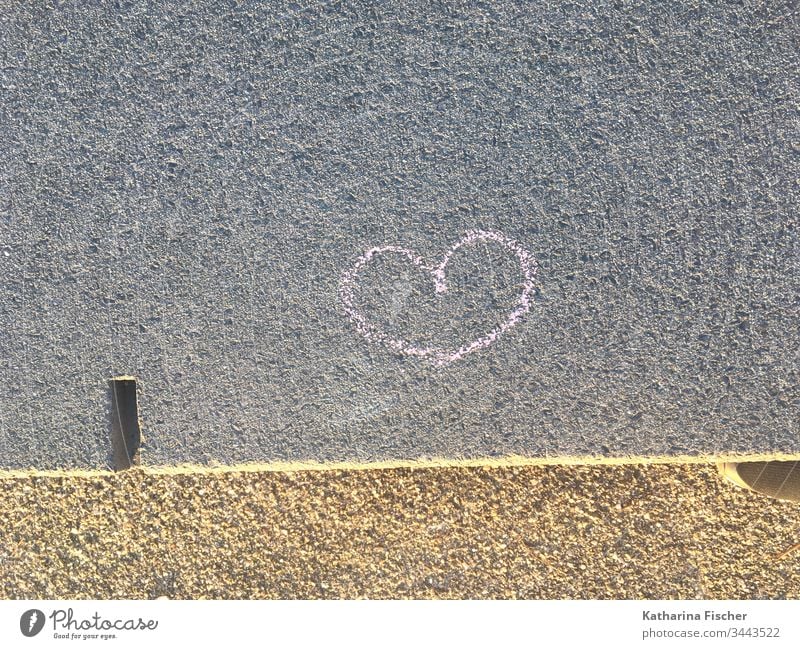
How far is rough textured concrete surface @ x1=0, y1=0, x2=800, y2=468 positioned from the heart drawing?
10 mm

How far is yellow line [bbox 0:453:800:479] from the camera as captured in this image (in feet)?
6.69

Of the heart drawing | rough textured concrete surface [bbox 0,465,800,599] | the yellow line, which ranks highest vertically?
the heart drawing

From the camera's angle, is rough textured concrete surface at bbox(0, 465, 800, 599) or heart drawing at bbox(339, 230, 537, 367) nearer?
heart drawing at bbox(339, 230, 537, 367)

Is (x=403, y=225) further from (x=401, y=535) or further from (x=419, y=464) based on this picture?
(x=401, y=535)

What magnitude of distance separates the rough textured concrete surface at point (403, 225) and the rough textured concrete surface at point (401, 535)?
0.27m

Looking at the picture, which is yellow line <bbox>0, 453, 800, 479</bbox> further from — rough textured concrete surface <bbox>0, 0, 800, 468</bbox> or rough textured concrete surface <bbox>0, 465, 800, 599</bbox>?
rough textured concrete surface <bbox>0, 465, 800, 599</bbox>

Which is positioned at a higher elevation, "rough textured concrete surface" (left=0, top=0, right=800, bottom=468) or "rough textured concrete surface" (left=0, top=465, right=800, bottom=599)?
"rough textured concrete surface" (left=0, top=0, right=800, bottom=468)

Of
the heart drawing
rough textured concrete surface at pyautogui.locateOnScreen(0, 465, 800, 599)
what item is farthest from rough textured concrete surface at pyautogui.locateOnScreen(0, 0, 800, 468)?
rough textured concrete surface at pyautogui.locateOnScreen(0, 465, 800, 599)

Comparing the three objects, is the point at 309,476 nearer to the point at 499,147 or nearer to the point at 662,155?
the point at 499,147

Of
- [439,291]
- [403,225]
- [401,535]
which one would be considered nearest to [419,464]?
[401,535]

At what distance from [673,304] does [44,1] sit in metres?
2.39

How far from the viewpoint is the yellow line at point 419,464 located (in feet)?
6.69

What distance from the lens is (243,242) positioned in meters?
2.07

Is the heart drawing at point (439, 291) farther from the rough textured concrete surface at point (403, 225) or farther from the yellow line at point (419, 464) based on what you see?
the yellow line at point (419, 464)
